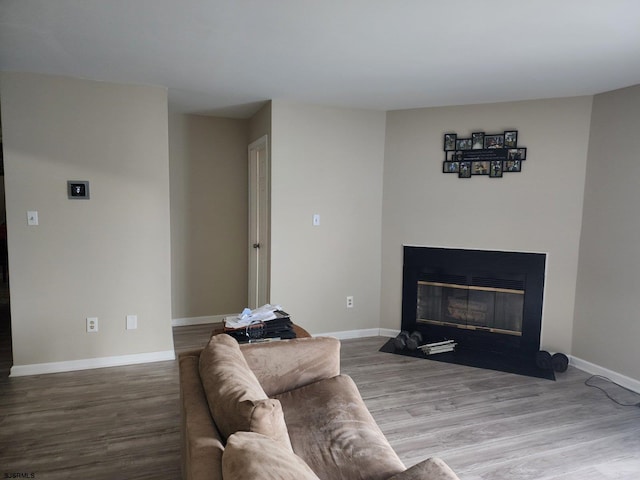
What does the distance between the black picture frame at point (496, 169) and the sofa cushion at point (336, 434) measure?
275 centimetres

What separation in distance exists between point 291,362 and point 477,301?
2.68 meters

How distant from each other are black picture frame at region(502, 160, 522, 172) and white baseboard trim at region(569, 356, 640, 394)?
1.84 metres

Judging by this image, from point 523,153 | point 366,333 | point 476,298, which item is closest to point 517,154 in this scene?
point 523,153

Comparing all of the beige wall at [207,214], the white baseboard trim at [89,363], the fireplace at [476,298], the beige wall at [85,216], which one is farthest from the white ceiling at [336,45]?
the white baseboard trim at [89,363]

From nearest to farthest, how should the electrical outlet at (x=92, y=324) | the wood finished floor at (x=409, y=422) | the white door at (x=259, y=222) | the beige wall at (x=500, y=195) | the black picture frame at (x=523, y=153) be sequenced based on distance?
the wood finished floor at (x=409, y=422), the electrical outlet at (x=92, y=324), the beige wall at (x=500, y=195), the black picture frame at (x=523, y=153), the white door at (x=259, y=222)

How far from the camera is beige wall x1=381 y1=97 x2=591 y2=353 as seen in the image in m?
3.84

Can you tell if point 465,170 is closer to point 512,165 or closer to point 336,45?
point 512,165

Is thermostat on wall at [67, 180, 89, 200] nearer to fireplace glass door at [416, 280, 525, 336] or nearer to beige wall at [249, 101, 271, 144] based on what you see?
beige wall at [249, 101, 271, 144]

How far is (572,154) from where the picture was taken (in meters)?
3.81

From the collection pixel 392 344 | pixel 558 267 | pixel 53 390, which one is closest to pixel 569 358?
pixel 558 267

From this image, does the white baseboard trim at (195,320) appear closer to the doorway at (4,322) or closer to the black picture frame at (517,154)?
the doorway at (4,322)

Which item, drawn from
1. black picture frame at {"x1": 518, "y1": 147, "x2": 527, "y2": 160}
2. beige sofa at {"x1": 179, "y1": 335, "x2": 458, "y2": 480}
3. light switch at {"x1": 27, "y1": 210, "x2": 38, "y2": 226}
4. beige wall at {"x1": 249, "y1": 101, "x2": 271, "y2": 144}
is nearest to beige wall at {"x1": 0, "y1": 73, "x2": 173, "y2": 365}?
light switch at {"x1": 27, "y1": 210, "x2": 38, "y2": 226}

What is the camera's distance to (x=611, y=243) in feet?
11.6

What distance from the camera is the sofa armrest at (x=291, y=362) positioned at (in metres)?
2.14
